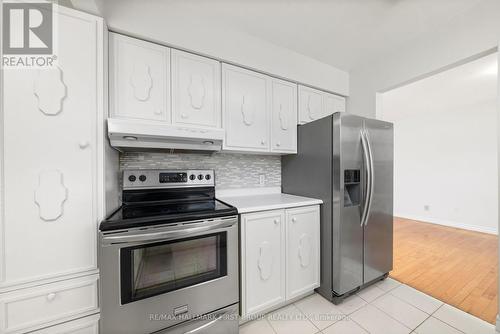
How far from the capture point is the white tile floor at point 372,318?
4.61ft

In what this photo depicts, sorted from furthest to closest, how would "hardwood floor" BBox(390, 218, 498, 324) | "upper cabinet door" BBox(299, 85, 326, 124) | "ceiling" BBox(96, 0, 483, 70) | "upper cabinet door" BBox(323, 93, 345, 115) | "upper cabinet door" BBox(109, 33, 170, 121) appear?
"upper cabinet door" BBox(323, 93, 345, 115)
"upper cabinet door" BBox(299, 85, 326, 124)
"hardwood floor" BBox(390, 218, 498, 324)
"ceiling" BBox(96, 0, 483, 70)
"upper cabinet door" BBox(109, 33, 170, 121)

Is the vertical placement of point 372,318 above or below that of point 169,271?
below

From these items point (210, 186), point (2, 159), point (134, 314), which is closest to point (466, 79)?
point (210, 186)

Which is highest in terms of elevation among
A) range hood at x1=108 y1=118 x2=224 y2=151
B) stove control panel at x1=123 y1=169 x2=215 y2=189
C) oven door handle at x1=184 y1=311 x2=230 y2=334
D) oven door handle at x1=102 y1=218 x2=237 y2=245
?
range hood at x1=108 y1=118 x2=224 y2=151

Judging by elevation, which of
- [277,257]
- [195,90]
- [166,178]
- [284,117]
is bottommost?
[277,257]

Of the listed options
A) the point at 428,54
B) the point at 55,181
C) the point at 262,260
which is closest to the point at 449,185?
the point at 428,54

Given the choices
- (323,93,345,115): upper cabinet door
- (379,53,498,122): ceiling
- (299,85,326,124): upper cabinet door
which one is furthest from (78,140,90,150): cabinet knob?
(379,53,498,122): ceiling

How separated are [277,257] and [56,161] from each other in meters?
1.62

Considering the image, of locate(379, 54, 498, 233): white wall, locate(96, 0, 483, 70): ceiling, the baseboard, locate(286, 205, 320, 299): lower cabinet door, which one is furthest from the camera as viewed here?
the baseboard

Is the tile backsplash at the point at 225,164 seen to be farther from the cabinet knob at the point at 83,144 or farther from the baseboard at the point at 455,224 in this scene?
the baseboard at the point at 455,224

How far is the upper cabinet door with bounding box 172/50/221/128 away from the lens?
1.53m

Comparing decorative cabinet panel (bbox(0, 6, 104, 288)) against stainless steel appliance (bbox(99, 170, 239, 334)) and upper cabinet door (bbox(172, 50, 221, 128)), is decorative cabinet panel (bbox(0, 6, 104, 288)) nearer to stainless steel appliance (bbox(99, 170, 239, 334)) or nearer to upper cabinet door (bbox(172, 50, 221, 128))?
stainless steel appliance (bbox(99, 170, 239, 334))

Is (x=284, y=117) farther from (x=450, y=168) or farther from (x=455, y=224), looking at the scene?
(x=455, y=224)

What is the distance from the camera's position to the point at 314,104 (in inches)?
87.2
